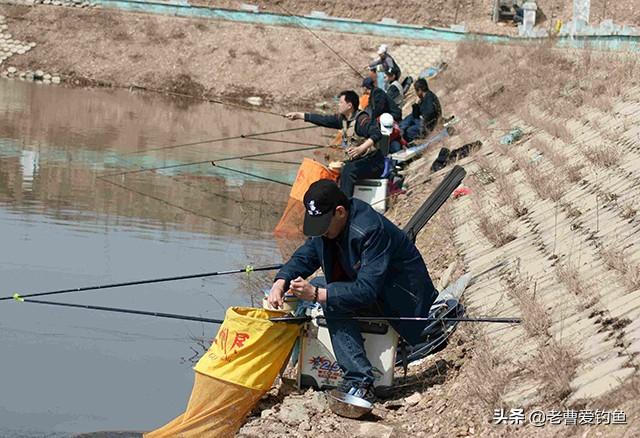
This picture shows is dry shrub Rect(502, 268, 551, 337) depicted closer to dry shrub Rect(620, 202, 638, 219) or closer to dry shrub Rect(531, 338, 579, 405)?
dry shrub Rect(531, 338, 579, 405)

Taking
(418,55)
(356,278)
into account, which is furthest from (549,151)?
(418,55)

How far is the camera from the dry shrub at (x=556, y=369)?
5.80m

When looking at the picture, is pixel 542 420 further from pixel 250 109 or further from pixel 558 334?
pixel 250 109

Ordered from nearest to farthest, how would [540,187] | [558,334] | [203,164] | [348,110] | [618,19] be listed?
[558,334] < [540,187] < [348,110] < [203,164] < [618,19]

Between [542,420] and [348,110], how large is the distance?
28.5 ft

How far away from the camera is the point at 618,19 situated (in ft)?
137

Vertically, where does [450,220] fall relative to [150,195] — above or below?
above

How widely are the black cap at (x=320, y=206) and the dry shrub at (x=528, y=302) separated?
1215 mm

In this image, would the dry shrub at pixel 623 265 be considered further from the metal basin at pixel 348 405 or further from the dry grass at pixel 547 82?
the dry grass at pixel 547 82

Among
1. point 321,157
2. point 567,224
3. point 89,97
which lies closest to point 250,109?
point 89,97

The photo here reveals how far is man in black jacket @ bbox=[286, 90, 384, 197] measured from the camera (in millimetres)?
13531

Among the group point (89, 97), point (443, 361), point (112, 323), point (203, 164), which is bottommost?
point (89, 97)

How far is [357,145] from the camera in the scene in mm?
13898

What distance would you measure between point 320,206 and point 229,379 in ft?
3.58
